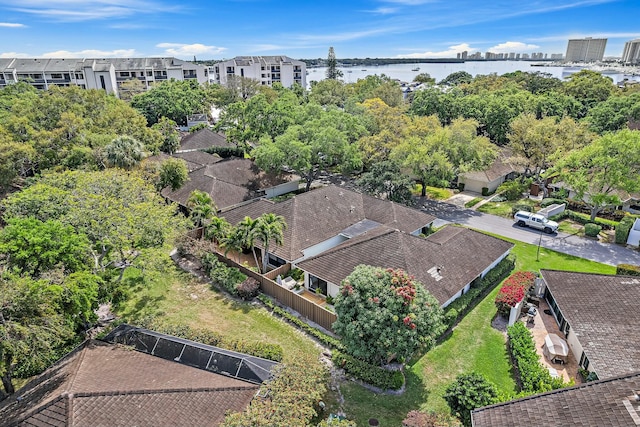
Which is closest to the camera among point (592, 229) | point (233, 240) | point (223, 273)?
point (233, 240)

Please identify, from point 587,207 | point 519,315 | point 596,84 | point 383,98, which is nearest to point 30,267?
point 519,315

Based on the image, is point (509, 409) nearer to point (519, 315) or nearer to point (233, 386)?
point (233, 386)

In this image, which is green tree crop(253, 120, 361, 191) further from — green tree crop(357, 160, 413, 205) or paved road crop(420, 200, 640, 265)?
paved road crop(420, 200, 640, 265)

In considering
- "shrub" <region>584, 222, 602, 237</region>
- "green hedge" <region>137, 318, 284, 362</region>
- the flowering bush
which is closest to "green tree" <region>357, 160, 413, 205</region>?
"shrub" <region>584, 222, 602, 237</region>

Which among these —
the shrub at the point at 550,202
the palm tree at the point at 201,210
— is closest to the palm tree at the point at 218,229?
the palm tree at the point at 201,210

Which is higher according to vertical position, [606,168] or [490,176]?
[606,168]

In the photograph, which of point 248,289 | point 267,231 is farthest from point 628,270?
point 248,289

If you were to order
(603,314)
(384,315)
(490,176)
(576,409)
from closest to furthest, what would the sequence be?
1. (576,409)
2. (384,315)
3. (603,314)
4. (490,176)

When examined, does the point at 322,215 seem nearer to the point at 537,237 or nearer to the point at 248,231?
the point at 248,231

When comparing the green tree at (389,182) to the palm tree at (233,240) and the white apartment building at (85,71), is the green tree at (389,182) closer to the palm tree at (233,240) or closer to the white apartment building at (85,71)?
the palm tree at (233,240)
